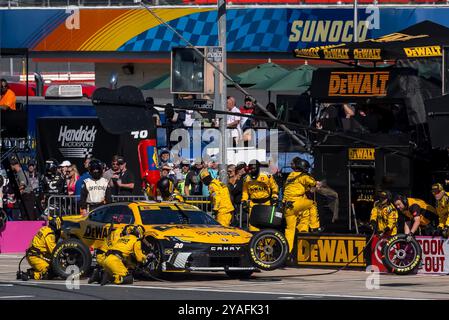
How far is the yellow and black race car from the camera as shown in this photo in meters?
18.5

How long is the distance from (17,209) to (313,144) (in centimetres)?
730

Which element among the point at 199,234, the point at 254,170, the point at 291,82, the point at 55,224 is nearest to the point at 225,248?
the point at 199,234

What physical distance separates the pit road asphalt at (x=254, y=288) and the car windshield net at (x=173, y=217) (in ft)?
2.83

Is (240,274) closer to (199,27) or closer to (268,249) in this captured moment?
(268,249)

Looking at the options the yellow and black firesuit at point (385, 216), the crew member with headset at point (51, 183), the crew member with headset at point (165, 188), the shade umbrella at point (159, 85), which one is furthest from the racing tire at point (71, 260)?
the shade umbrella at point (159, 85)

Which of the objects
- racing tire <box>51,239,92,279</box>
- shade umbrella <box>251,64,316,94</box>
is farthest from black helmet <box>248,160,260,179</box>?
shade umbrella <box>251,64,316,94</box>

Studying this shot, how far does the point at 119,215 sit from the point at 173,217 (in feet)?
2.77

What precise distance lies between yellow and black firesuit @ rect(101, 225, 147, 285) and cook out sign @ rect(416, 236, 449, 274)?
473cm

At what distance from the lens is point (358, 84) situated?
22109mm

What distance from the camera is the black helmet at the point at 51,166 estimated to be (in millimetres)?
26594

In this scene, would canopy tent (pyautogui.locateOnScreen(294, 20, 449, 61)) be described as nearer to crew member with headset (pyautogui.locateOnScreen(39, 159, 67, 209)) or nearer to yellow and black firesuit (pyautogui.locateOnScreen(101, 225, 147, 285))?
yellow and black firesuit (pyautogui.locateOnScreen(101, 225, 147, 285))

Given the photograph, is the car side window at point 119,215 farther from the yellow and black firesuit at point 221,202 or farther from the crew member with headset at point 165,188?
the yellow and black firesuit at point 221,202

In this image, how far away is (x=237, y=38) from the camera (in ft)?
124

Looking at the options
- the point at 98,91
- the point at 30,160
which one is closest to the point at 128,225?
the point at 98,91
